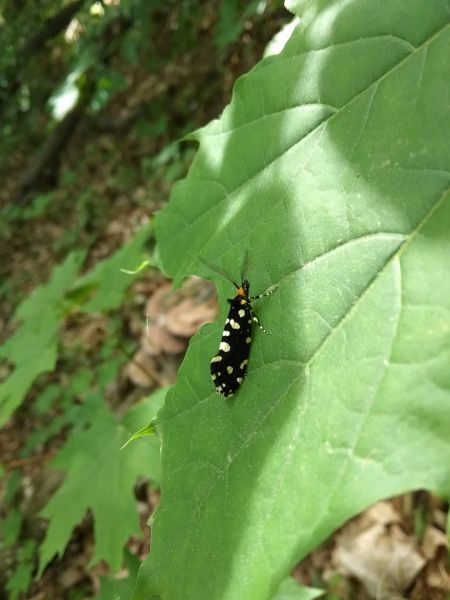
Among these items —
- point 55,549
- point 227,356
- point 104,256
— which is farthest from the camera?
point 104,256

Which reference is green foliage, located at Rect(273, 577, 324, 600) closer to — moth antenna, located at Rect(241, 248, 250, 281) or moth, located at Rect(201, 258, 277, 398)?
moth, located at Rect(201, 258, 277, 398)

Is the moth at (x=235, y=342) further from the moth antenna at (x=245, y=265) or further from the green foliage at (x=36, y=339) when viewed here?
the green foliage at (x=36, y=339)

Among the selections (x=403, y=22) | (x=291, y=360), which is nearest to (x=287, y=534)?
(x=291, y=360)

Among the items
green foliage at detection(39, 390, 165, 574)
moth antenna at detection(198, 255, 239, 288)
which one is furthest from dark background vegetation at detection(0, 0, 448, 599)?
moth antenna at detection(198, 255, 239, 288)

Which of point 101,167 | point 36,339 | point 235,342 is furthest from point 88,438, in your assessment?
point 101,167

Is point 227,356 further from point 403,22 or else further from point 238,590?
point 403,22

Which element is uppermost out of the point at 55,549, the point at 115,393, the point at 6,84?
the point at 6,84

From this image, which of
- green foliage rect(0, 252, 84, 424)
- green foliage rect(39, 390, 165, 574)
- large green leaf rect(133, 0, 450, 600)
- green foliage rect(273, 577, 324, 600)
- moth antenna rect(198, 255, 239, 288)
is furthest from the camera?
green foliage rect(0, 252, 84, 424)
